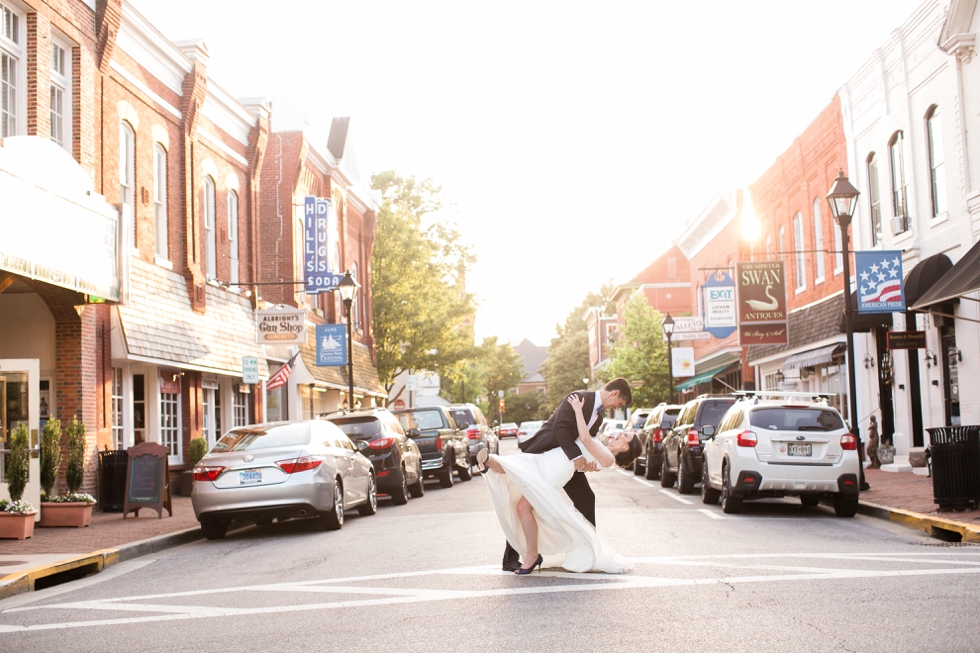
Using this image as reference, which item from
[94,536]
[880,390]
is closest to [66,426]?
[94,536]

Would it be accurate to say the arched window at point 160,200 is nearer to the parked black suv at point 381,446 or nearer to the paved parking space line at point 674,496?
the parked black suv at point 381,446

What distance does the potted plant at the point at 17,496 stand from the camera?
46.0ft

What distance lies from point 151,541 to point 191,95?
44.5ft

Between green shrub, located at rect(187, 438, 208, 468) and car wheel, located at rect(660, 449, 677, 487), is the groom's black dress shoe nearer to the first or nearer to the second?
car wheel, located at rect(660, 449, 677, 487)

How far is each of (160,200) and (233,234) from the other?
528cm

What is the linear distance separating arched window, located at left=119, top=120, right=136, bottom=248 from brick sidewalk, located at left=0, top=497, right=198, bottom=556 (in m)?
6.22

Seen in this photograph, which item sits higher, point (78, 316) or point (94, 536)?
point (78, 316)

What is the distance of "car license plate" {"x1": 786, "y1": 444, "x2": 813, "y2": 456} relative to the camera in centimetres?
1517

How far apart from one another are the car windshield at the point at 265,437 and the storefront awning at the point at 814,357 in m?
16.9

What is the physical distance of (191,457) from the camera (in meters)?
22.6

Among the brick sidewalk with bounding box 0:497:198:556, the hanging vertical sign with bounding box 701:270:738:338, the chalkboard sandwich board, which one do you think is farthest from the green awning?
the chalkboard sandwich board

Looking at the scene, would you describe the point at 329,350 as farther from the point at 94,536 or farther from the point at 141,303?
the point at 94,536

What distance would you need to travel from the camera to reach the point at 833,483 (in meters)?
15.0

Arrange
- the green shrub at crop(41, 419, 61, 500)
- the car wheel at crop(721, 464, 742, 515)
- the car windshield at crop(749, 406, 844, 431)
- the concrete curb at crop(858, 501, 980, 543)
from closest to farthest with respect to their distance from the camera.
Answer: the concrete curb at crop(858, 501, 980, 543)
the car windshield at crop(749, 406, 844, 431)
the car wheel at crop(721, 464, 742, 515)
the green shrub at crop(41, 419, 61, 500)
